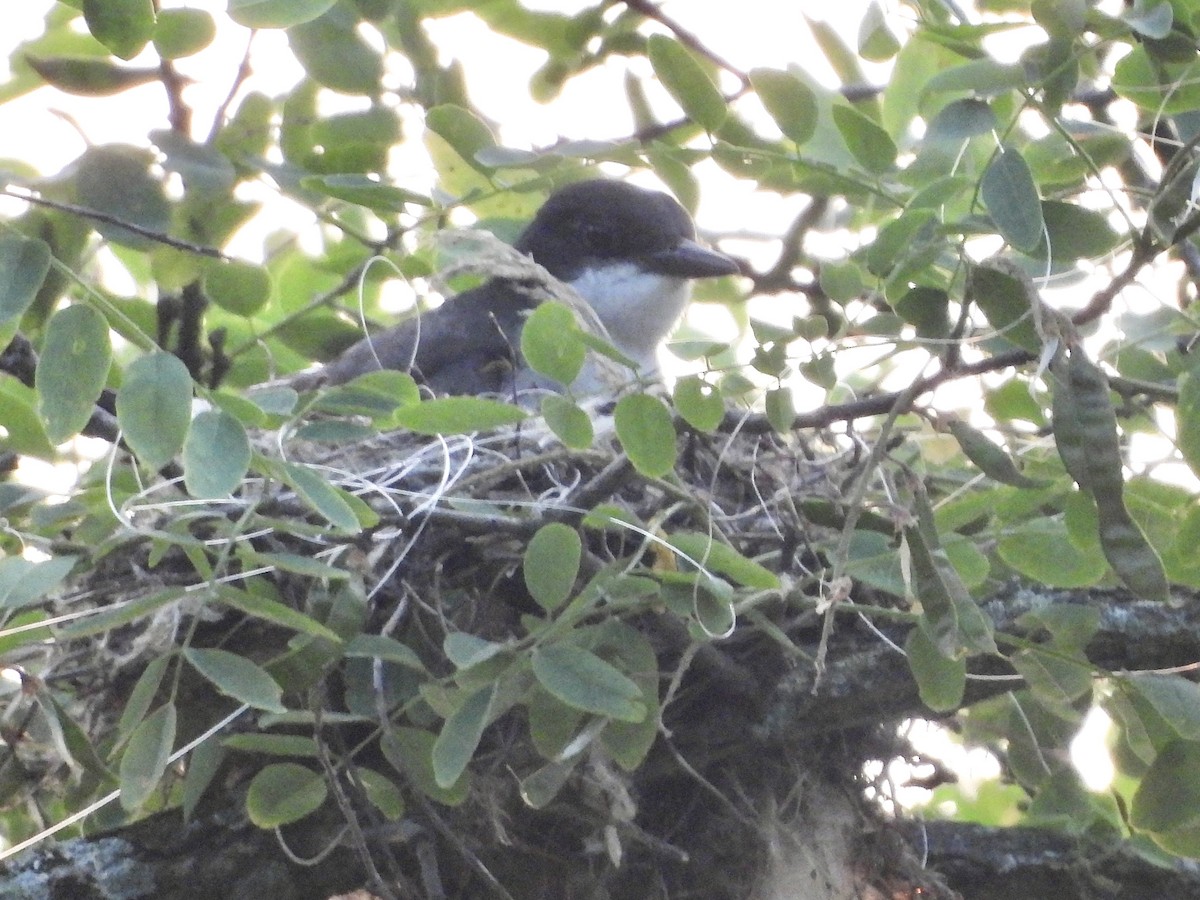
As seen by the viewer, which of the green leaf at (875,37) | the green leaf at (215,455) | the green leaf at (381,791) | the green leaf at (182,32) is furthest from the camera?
the green leaf at (875,37)

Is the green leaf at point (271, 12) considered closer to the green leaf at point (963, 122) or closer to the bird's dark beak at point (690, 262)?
the green leaf at point (963, 122)

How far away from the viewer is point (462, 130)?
1.57 metres

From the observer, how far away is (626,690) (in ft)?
3.97

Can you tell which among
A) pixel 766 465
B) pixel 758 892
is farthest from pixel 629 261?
pixel 758 892

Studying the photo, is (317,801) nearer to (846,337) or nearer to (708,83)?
(846,337)

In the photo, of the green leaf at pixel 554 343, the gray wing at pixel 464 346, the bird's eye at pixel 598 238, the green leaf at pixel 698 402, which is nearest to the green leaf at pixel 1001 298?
the green leaf at pixel 698 402

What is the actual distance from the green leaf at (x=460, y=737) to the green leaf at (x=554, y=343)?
0.29 m

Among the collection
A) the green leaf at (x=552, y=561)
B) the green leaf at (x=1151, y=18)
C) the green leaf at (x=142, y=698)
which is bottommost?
the green leaf at (x=142, y=698)

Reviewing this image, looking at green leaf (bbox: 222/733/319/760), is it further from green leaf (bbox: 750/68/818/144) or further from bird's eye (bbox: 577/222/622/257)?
bird's eye (bbox: 577/222/622/257)

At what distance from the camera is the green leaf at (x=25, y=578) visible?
47.6 inches

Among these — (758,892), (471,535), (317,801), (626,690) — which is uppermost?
(626,690)

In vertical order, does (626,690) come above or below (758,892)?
above

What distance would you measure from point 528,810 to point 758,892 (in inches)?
10.9

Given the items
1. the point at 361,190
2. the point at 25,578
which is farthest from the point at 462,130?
the point at 25,578
